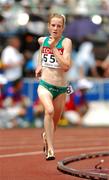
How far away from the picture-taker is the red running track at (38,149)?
26.6 ft

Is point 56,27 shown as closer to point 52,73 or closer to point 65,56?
point 65,56

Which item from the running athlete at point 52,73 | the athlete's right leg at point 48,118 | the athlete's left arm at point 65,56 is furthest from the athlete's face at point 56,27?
the athlete's right leg at point 48,118

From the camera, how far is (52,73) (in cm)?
898

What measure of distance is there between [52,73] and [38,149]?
2.92 metres

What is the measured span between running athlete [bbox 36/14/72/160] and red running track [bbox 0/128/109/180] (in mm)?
464

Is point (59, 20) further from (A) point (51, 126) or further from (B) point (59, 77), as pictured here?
(A) point (51, 126)

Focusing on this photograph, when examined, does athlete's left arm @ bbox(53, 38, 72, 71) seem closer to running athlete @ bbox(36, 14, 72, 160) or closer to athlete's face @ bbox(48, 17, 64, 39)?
running athlete @ bbox(36, 14, 72, 160)

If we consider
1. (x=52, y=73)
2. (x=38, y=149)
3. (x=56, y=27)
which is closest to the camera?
(x=56, y=27)

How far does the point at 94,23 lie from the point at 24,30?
82.3 inches

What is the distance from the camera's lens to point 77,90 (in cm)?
1744

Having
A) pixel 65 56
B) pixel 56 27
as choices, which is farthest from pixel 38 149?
pixel 56 27

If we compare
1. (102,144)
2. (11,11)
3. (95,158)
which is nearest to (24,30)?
(11,11)

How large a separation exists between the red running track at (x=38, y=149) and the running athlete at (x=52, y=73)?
46 cm

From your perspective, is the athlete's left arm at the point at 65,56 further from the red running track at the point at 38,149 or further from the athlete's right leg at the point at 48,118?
the red running track at the point at 38,149
